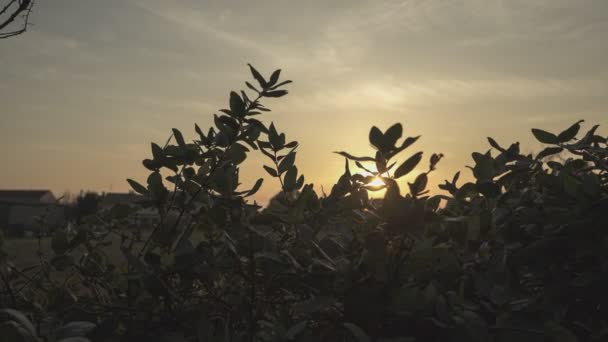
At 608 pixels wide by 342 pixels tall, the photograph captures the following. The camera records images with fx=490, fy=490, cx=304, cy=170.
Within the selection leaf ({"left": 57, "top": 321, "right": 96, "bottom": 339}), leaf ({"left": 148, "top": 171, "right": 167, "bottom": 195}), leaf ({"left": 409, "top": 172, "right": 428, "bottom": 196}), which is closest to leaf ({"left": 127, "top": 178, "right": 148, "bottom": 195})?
leaf ({"left": 148, "top": 171, "right": 167, "bottom": 195})

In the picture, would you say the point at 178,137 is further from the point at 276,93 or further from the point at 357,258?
the point at 357,258

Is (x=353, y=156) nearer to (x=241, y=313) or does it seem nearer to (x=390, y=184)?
(x=390, y=184)

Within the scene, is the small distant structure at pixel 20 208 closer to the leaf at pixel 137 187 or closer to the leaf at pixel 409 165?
the leaf at pixel 137 187

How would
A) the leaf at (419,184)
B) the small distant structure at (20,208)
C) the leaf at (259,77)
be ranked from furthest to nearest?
the small distant structure at (20,208), the leaf at (259,77), the leaf at (419,184)

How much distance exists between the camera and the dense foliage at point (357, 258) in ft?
4.06

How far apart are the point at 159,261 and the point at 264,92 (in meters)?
0.87

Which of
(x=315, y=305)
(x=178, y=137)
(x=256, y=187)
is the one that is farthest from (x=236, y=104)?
(x=315, y=305)

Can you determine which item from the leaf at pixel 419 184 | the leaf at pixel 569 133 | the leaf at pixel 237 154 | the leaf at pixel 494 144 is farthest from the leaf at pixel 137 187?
the leaf at pixel 569 133

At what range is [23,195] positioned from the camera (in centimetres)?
8775

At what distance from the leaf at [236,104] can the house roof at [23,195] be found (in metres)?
94.1

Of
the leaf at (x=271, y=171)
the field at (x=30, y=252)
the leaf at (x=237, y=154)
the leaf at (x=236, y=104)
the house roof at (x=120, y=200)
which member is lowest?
the field at (x=30, y=252)

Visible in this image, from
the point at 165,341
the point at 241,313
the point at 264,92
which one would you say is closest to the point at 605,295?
the point at 241,313

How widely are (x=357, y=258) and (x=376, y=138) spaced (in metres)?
0.35

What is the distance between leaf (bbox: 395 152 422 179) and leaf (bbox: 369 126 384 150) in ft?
0.27
